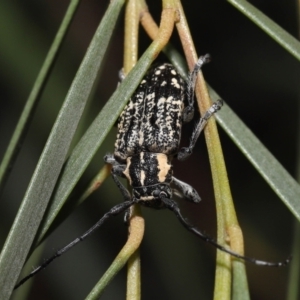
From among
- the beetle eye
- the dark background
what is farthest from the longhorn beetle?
the dark background

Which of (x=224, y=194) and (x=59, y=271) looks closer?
(x=224, y=194)

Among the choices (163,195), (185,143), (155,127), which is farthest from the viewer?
(185,143)

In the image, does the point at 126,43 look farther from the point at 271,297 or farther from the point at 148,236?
the point at 271,297

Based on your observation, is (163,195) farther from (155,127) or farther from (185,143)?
(185,143)

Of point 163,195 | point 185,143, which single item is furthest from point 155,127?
point 185,143

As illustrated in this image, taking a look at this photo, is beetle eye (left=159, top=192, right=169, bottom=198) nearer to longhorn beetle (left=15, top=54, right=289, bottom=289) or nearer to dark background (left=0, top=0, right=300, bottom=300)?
longhorn beetle (left=15, top=54, right=289, bottom=289)

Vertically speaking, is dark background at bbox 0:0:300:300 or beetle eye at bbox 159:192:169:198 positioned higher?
dark background at bbox 0:0:300:300

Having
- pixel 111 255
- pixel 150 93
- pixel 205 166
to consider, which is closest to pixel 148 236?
pixel 111 255

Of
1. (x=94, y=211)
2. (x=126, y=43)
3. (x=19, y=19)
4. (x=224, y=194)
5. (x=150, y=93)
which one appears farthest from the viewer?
(x=94, y=211)

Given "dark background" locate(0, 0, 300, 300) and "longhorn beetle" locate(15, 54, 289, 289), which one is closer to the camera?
"longhorn beetle" locate(15, 54, 289, 289)
